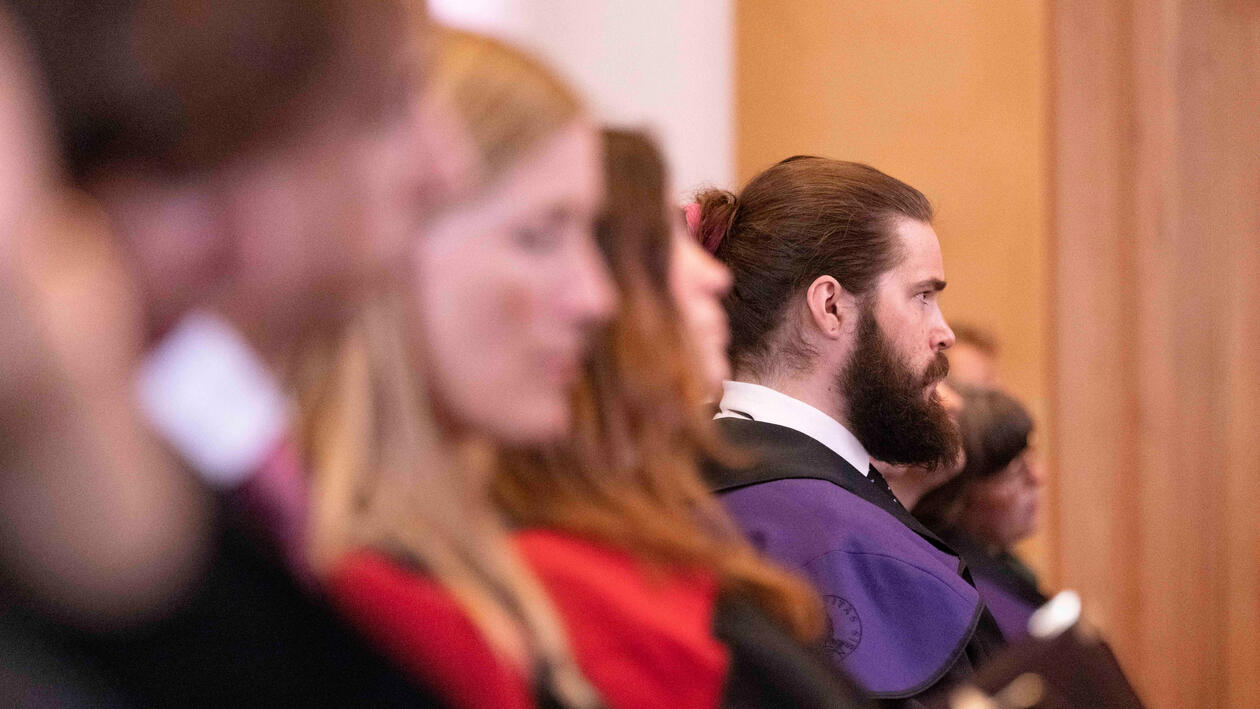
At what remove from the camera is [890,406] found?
225 centimetres

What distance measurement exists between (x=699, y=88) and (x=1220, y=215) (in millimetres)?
2205

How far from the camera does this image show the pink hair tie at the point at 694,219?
8.16 feet

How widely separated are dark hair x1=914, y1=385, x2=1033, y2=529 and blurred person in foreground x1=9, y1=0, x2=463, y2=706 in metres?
2.16

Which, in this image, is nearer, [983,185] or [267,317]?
[267,317]

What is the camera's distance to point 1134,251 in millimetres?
4352

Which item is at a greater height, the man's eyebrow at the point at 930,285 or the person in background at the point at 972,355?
the man's eyebrow at the point at 930,285

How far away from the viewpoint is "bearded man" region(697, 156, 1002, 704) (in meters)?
2.00

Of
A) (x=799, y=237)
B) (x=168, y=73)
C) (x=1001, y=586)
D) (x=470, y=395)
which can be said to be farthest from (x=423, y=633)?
(x=1001, y=586)

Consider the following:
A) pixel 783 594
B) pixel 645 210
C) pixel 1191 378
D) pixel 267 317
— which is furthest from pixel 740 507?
pixel 1191 378

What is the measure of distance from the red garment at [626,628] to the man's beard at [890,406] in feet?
4.16

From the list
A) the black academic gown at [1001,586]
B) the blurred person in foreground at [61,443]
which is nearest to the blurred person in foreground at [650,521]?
the blurred person in foreground at [61,443]

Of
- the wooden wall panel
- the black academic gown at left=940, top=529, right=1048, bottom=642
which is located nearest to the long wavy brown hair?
the black academic gown at left=940, top=529, right=1048, bottom=642

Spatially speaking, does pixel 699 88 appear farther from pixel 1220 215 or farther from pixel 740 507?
pixel 1220 215

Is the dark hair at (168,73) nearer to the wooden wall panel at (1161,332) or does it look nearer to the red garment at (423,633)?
the red garment at (423,633)
